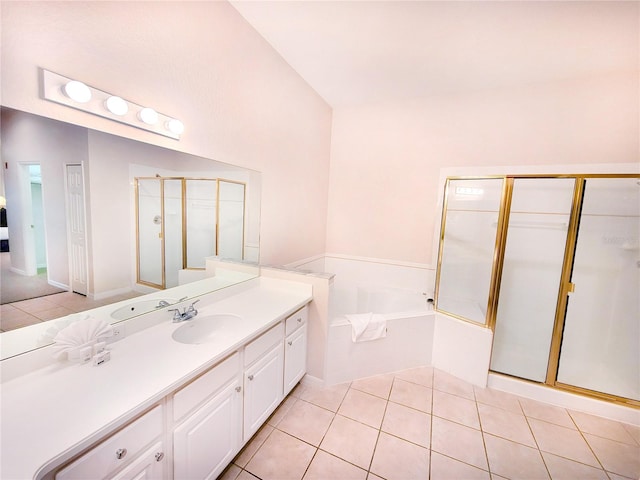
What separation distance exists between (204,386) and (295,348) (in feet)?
2.89

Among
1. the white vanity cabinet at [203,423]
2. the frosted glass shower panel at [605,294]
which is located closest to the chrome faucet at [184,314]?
the white vanity cabinet at [203,423]

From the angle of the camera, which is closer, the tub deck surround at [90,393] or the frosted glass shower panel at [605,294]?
the tub deck surround at [90,393]

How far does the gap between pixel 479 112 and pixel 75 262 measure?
355 centimetres

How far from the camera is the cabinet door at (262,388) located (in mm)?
1448

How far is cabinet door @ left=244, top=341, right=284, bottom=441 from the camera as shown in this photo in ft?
4.75

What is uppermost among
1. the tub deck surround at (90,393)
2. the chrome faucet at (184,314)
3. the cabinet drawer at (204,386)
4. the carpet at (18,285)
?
the carpet at (18,285)

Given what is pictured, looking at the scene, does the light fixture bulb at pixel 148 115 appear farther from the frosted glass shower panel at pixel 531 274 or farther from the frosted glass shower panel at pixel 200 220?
the frosted glass shower panel at pixel 531 274

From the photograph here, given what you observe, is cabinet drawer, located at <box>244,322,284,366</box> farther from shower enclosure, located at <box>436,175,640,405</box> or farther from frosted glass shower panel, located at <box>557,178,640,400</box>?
frosted glass shower panel, located at <box>557,178,640,400</box>

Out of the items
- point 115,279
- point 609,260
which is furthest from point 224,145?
point 609,260

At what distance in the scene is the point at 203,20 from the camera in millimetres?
1583

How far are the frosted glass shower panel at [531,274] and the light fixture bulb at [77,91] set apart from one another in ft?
10.3

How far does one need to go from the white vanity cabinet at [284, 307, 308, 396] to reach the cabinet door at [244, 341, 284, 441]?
8 centimetres

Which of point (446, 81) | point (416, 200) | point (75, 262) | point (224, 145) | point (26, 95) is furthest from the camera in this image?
point (416, 200)

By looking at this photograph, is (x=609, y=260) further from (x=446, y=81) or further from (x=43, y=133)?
(x=43, y=133)
